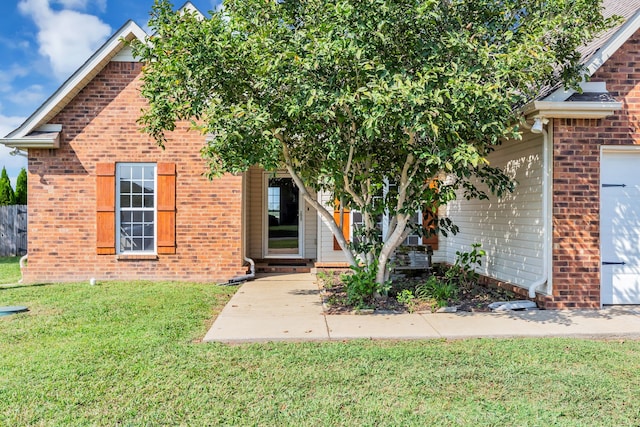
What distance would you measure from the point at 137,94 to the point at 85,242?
3297 millimetres

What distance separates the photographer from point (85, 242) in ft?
31.0

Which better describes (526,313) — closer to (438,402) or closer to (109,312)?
(438,402)

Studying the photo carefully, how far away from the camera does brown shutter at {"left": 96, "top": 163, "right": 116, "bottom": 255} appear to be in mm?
9344

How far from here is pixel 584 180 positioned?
6574 mm

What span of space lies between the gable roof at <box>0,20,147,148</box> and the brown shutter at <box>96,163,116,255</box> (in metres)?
1.11

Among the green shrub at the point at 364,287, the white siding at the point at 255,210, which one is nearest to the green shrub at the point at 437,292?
the green shrub at the point at 364,287

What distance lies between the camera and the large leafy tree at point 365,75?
5262 mm

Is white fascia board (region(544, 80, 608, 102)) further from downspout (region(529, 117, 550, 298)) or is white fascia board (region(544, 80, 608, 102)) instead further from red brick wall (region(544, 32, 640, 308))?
downspout (region(529, 117, 550, 298))

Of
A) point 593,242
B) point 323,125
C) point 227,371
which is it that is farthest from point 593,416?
point 323,125

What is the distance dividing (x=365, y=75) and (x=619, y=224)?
4.53 metres

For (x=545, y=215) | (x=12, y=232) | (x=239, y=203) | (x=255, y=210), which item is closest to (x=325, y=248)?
(x=255, y=210)

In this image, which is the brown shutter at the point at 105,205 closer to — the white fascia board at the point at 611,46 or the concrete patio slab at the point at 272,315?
the concrete patio slab at the point at 272,315

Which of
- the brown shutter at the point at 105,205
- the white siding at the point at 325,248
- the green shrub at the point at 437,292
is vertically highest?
the brown shutter at the point at 105,205

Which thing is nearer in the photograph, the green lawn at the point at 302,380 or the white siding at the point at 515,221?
the green lawn at the point at 302,380
